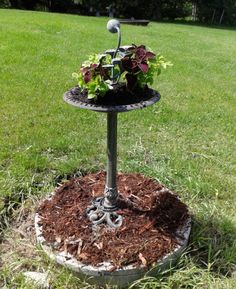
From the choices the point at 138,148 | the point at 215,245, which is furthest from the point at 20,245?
the point at 138,148

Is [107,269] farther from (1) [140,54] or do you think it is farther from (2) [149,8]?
(2) [149,8]

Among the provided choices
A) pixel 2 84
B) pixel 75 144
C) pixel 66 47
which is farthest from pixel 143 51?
pixel 66 47

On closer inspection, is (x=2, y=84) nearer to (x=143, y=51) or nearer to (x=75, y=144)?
(x=75, y=144)

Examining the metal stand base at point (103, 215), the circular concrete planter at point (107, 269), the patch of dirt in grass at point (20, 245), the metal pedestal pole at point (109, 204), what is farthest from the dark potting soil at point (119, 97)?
the patch of dirt in grass at point (20, 245)

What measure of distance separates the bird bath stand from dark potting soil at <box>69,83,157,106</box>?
2cm

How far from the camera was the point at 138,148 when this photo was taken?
418cm

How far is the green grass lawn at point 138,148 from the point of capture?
266cm

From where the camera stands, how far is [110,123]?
8.32 feet

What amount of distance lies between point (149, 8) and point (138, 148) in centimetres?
1783

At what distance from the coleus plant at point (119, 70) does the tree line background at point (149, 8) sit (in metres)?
18.5

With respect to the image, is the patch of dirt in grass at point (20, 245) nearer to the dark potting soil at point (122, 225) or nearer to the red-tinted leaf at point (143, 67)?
the dark potting soil at point (122, 225)

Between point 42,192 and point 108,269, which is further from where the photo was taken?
point 42,192

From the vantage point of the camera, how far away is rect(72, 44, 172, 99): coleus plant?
2.27 m

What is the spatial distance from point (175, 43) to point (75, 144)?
768 centimetres
